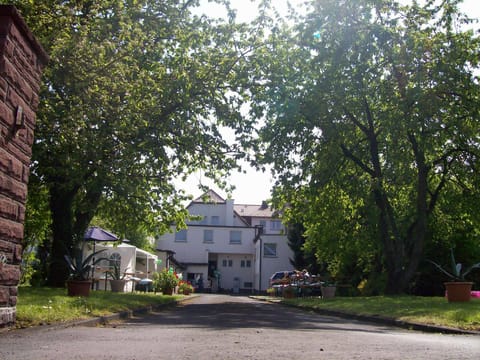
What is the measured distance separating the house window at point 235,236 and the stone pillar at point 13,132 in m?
62.8

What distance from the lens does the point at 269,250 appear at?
64562 mm

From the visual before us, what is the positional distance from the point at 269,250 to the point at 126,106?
1950 inches

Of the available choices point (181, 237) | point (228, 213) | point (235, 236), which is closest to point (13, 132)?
point (181, 237)

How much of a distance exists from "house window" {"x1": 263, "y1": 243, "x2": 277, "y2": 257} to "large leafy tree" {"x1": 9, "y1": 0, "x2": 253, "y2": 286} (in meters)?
42.1

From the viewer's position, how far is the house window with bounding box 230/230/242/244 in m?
70.2

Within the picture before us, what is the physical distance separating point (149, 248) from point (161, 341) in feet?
161

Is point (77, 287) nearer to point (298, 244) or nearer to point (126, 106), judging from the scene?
point (126, 106)

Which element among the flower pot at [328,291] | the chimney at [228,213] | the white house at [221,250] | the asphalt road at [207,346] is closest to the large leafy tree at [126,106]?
the asphalt road at [207,346]

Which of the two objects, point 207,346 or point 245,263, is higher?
point 245,263

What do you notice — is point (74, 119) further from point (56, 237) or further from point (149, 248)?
point (149, 248)

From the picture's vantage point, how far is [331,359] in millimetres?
5766

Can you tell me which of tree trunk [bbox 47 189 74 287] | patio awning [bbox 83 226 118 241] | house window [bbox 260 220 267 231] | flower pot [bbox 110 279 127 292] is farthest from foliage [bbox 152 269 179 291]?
house window [bbox 260 220 267 231]

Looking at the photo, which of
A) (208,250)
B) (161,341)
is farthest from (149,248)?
(161,341)

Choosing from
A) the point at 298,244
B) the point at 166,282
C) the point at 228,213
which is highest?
the point at 228,213
